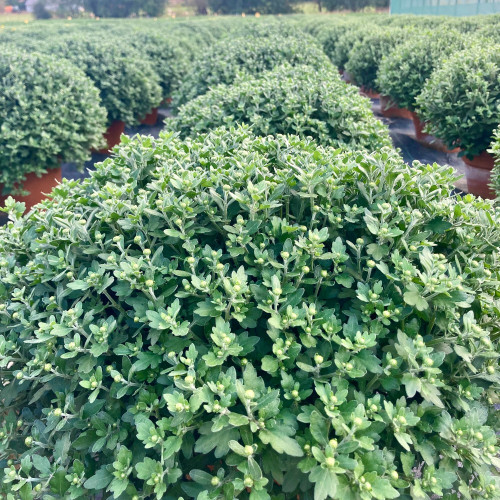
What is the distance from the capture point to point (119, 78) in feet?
24.5

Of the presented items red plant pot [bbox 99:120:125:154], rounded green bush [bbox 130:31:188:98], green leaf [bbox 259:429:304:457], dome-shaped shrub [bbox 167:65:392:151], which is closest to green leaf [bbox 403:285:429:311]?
green leaf [bbox 259:429:304:457]

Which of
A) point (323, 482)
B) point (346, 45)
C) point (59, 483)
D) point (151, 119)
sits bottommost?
point (151, 119)

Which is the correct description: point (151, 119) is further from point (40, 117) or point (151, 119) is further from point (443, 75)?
point (443, 75)

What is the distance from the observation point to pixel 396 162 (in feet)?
6.11

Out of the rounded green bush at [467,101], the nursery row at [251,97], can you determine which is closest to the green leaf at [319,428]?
the nursery row at [251,97]

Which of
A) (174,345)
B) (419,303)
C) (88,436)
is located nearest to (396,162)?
(419,303)

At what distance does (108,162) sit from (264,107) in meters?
1.87

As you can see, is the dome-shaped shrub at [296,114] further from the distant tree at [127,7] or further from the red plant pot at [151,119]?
the distant tree at [127,7]

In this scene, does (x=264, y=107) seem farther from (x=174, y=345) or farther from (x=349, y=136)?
(x=174, y=345)

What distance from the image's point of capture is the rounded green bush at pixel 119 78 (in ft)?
24.1

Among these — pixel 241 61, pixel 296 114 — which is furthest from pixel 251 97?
pixel 241 61

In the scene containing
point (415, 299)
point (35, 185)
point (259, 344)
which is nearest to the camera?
point (415, 299)

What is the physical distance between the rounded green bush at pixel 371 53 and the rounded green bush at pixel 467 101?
412cm

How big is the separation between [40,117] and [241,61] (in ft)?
9.53
